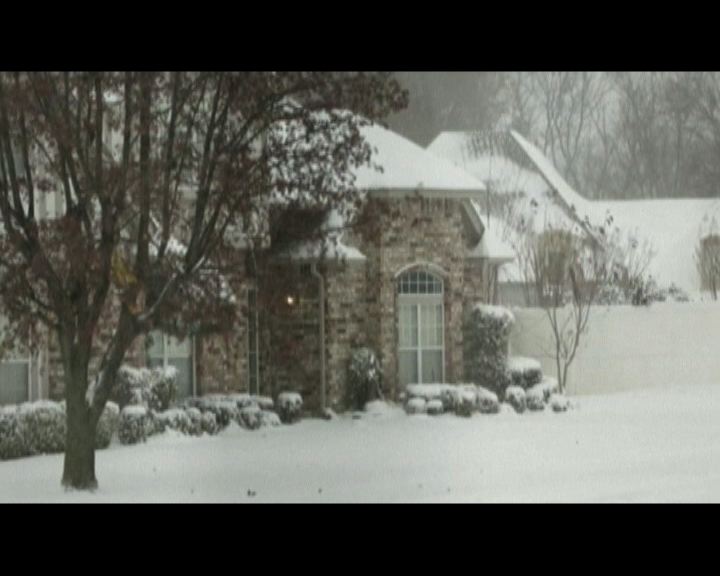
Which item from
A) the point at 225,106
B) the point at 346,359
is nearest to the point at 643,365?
the point at 346,359

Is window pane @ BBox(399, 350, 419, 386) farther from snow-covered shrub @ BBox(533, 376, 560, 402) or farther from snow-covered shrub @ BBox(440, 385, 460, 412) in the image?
snow-covered shrub @ BBox(533, 376, 560, 402)

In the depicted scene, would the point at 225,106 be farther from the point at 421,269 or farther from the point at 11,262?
the point at 421,269

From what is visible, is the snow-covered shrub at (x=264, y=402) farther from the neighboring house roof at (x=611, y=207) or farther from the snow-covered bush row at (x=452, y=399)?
the neighboring house roof at (x=611, y=207)

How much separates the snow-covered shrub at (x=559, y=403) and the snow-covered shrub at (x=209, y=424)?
3.64 metres

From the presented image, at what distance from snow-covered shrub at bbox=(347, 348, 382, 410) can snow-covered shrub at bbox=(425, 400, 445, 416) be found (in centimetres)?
54

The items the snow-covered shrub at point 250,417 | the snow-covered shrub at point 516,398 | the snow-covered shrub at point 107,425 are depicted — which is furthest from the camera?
the snow-covered shrub at point 516,398

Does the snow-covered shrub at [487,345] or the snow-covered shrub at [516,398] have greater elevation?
the snow-covered shrub at [487,345]

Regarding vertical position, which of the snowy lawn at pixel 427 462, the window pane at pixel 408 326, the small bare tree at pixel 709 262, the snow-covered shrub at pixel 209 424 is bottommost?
the snowy lawn at pixel 427 462

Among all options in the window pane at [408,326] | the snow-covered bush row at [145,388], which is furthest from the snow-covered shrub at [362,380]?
the snow-covered bush row at [145,388]

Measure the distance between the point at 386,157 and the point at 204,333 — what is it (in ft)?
13.3

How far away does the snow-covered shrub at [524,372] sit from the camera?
52.1ft

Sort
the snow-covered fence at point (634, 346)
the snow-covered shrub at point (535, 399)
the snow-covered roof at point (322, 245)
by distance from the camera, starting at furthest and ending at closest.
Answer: the snow-covered fence at point (634, 346)
the snow-covered shrub at point (535, 399)
the snow-covered roof at point (322, 245)

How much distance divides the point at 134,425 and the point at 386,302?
3.38 meters

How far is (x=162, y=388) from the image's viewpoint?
14109 millimetres
